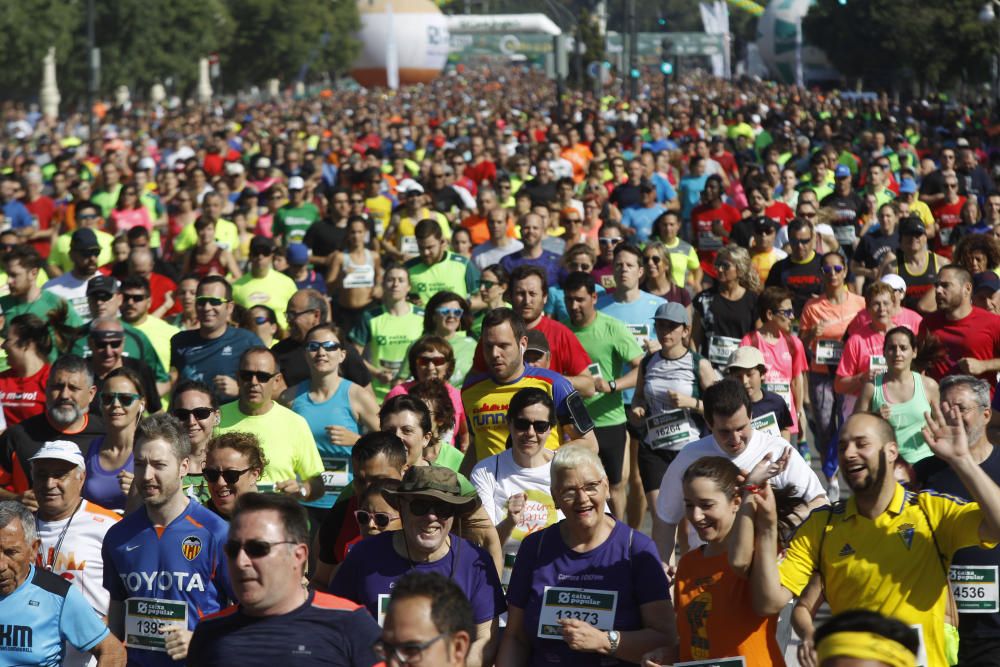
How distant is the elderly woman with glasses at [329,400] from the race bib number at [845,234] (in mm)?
7700

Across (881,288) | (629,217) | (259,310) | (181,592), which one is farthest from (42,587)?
(629,217)

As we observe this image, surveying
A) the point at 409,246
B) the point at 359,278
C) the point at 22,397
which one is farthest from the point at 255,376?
the point at 409,246

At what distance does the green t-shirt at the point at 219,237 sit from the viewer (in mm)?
15289

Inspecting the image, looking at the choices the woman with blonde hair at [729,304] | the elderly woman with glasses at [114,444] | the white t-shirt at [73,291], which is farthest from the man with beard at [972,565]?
the white t-shirt at [73,291]

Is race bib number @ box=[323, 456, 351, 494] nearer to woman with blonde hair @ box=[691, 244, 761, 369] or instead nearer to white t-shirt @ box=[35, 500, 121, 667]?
white t-shirt @ box=[35, 500, 121, 667]

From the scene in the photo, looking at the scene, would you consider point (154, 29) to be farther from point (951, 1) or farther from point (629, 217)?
point (629, 217)

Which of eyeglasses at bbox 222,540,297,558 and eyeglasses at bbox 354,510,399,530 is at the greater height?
eyeglasses at bbox 222,540,297,558

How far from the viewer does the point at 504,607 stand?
19.4ft

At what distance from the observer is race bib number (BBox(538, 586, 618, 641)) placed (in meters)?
5.68

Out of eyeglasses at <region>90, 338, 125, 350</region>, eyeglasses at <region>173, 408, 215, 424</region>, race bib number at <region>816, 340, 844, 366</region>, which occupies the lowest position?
race bib number at <region>816, 340, 844, 366</region>

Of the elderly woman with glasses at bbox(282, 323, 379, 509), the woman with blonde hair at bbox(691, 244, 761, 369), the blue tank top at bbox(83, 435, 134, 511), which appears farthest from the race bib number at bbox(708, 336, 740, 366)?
the blue tank top at bbox(83, 435, 134, 511)

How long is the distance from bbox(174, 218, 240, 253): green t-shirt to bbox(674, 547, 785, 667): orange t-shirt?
9.74m

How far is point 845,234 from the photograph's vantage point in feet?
51.4

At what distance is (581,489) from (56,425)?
10.5 ft
